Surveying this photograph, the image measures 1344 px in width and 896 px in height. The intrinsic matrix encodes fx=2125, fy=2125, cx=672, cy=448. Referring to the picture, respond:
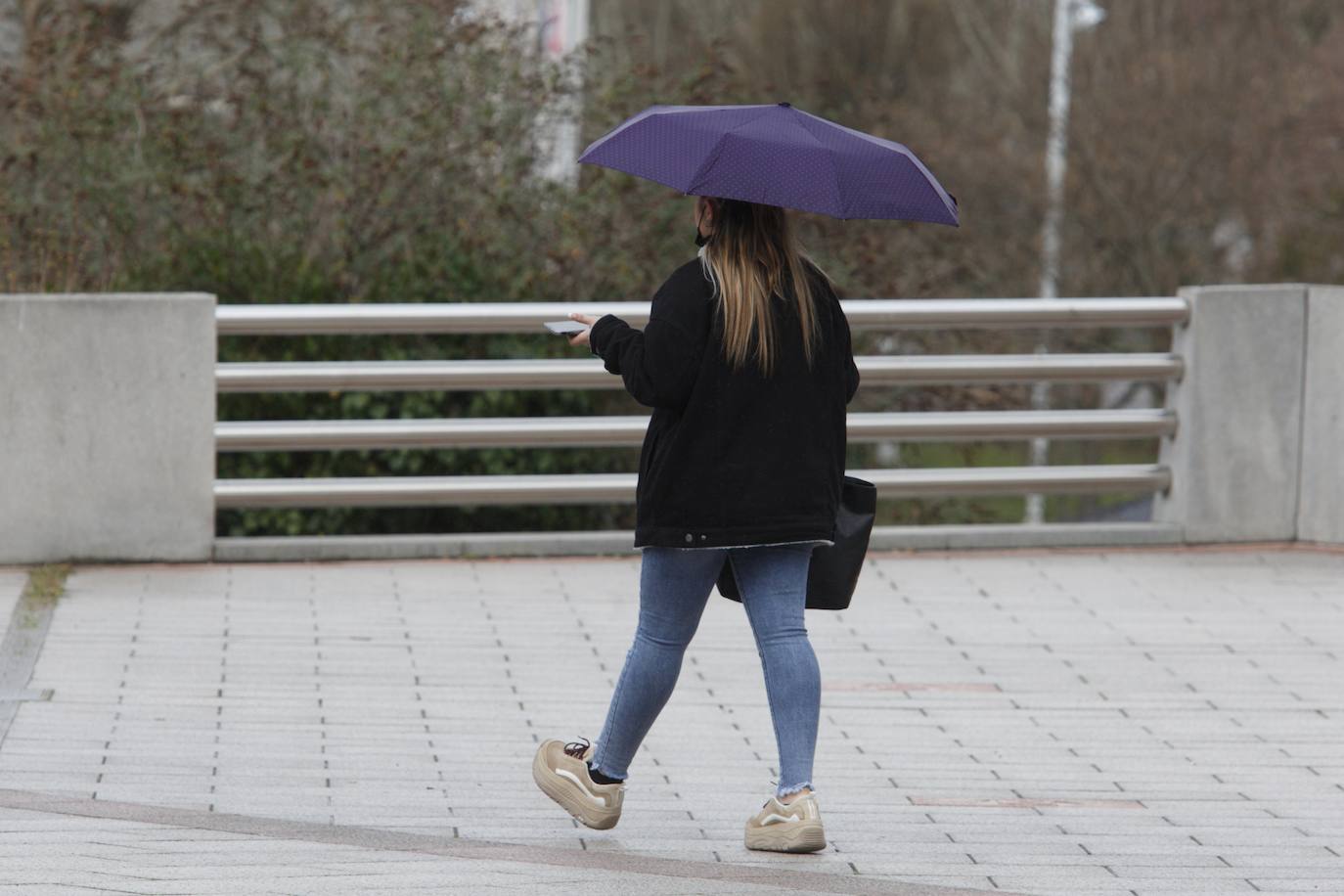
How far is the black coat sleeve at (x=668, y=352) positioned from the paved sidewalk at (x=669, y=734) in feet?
3.72

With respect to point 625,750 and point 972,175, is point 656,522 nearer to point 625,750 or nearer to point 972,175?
point 625,750

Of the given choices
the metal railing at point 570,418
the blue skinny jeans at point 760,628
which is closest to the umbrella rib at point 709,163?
the blue skinny jeans at point 760,628

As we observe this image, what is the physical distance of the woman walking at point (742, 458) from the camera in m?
4.97

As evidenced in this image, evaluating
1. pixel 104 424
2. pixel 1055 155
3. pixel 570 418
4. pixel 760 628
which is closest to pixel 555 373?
pixel 570 418

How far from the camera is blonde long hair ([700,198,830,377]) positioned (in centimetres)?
496

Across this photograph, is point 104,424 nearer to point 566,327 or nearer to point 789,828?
point 566,327

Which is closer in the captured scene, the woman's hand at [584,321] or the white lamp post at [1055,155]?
the woman's hand at [584,321]

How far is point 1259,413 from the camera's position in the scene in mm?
9438

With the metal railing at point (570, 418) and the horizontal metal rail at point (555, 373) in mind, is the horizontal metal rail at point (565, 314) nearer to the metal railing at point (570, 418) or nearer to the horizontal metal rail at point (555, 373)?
the metal railing at point (570, 418)

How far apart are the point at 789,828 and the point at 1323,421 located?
5129mm

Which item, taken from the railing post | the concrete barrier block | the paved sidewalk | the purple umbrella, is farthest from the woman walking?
the concrete barrier block

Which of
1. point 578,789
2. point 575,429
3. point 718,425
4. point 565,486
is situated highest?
point 718,425

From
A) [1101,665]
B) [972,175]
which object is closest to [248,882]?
[1101,665]

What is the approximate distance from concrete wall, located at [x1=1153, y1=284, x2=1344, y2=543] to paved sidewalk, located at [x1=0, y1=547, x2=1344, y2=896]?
39cm
